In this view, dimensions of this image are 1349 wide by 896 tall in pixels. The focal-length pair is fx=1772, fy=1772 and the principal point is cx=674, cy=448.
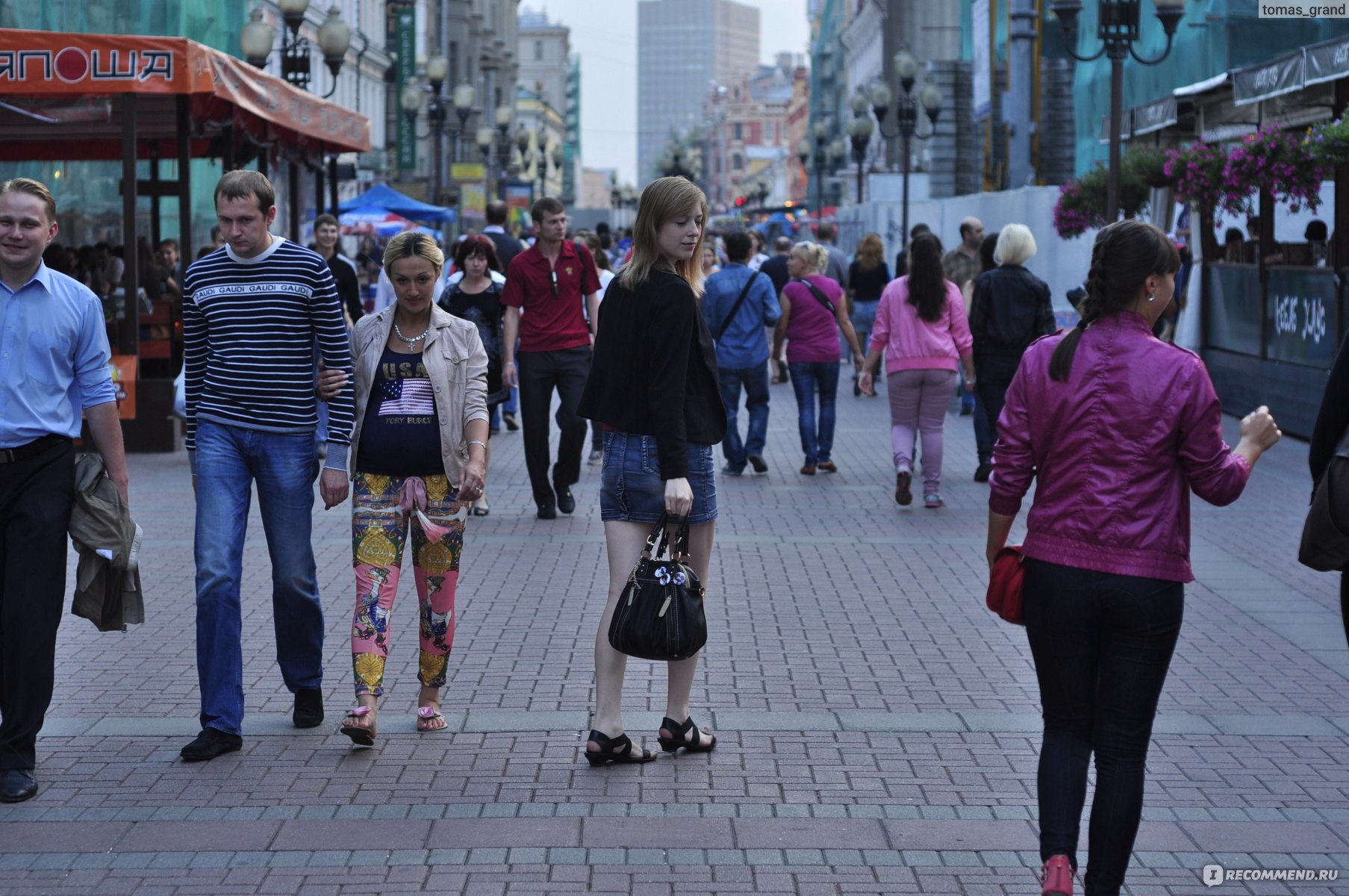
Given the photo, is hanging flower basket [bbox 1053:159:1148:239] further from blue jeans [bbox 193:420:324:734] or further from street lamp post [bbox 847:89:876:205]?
street lamp post [bbox 847:89:876:205]

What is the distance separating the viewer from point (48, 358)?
5344mm

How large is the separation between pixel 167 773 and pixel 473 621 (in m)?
2.55

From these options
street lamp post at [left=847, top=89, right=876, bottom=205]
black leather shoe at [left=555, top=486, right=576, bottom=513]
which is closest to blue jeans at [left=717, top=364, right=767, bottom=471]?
black leather shoe at [left=555, top=486, right=576, bottom=513]

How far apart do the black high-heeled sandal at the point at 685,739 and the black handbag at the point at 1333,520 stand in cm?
233

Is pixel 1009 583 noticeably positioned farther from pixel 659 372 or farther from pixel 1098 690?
pixel 659 372

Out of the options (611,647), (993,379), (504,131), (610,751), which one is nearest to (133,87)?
(993,379)

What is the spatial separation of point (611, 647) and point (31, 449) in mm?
1847

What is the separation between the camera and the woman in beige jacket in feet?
19.1

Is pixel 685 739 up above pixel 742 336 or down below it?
below

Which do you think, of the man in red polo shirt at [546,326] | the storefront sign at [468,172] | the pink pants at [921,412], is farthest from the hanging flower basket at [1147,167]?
the storefront sign at [468,172]

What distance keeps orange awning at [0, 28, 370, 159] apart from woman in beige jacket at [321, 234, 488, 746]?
8042 millimetres

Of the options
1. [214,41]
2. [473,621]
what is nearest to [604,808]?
[473,621]

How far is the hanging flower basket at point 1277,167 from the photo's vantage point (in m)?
14.2

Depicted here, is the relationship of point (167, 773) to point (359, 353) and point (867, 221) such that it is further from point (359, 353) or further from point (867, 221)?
point (867, 221)
